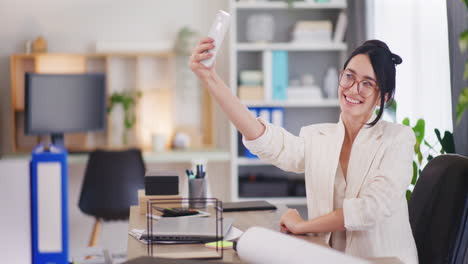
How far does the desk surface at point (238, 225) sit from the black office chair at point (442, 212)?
0.23 m

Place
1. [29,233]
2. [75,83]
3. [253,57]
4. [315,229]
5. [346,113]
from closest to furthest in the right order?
[29,233] < [315,229] < [346,113] < [75,83] < [253,57]

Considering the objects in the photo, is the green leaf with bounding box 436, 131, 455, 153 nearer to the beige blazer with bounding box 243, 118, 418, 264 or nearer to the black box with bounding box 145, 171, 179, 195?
the beige blazer with bounding box 243, 118, 418, 264

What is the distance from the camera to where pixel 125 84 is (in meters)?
4.82

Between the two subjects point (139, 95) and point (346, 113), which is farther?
point (139, 95)

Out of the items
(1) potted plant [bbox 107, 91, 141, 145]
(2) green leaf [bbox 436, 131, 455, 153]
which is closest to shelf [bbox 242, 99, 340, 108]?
(1) potted plant [bbox 107, 91, 141, 145]

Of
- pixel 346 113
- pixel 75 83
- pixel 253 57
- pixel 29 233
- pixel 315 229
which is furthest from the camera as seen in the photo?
pixel 253 57

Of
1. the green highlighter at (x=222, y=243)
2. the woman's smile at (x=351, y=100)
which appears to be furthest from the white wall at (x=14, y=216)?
the woman's smile at (x=351, y=100)

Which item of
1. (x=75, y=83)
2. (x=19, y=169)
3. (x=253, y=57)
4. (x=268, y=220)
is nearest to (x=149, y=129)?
(x=75, y=83)

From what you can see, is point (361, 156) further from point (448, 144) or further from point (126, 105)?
point (126, 105)

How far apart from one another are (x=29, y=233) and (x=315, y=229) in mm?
752

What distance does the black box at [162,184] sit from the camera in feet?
6.59

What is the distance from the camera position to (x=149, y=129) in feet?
15.9

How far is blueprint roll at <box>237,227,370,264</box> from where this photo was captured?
3.65ft

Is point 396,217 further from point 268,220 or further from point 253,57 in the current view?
point 253,57
